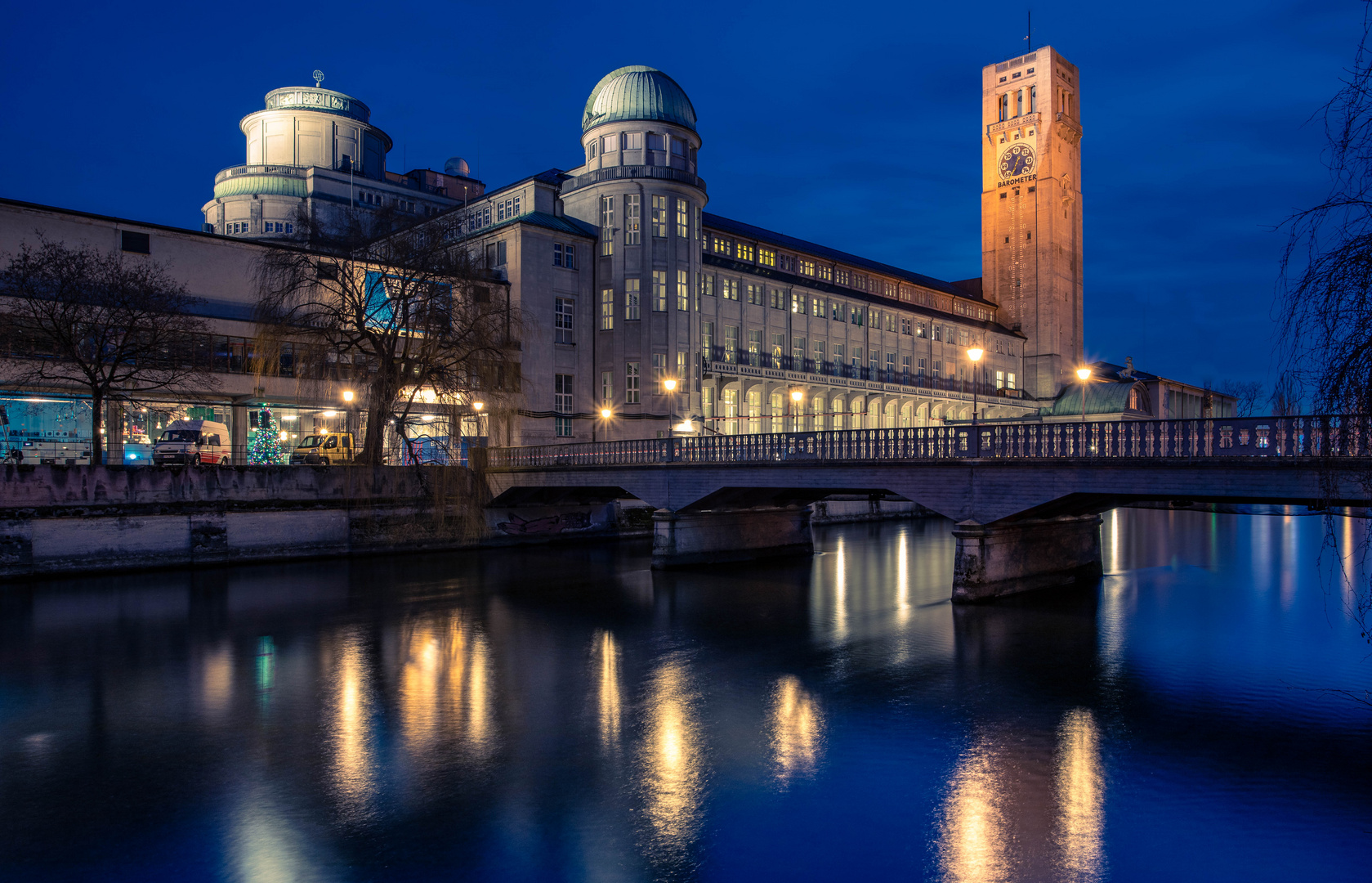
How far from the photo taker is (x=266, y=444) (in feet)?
153

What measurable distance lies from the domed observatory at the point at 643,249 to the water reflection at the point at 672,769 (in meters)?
38.2

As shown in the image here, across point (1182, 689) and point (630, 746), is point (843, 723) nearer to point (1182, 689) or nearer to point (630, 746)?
point (630, 746)

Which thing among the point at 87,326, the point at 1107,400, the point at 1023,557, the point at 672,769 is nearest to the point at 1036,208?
the point at 1107,400

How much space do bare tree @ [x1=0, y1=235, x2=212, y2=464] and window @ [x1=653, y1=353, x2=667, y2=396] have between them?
84.1 feet

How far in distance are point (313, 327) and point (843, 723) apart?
32.2 meters

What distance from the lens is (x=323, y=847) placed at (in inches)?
414

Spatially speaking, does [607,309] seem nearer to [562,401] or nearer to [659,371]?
[659,371]

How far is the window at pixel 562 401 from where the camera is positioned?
55.2 meters

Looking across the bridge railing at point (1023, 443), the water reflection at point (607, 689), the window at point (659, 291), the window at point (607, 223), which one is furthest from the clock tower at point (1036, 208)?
the water reflection at point (607, 689)

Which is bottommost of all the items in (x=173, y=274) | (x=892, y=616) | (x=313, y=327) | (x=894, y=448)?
→ (x=892, y=616)

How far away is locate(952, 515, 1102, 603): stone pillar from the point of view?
1059 inches

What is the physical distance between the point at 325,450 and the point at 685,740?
3640cm

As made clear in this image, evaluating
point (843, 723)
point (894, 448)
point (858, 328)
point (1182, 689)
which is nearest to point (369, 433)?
point (894, 448)

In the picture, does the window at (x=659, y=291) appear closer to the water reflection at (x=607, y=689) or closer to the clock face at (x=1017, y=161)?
the water reflection at (x=607, y=689)
